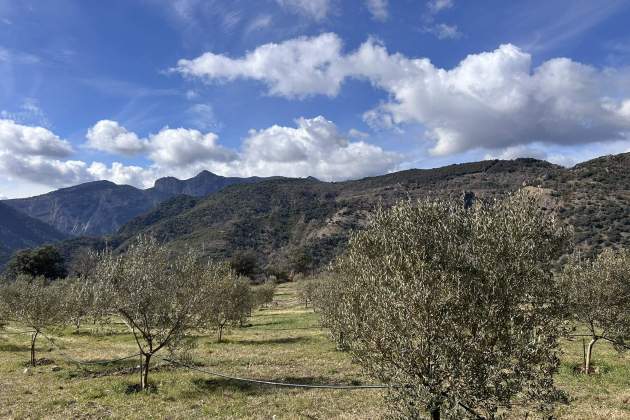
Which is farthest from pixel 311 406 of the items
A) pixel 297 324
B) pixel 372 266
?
pixel 297 324

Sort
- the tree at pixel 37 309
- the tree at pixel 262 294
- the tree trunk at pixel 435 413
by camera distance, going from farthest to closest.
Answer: the tree at pixel 262 294
the tree at pixel 37 309
the tree trunk at pixel 435 413

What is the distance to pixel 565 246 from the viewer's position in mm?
18641

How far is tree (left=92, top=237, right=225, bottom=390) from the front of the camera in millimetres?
27156

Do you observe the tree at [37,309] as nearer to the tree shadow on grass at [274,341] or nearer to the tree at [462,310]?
the tree shadow on grass at [274,341]

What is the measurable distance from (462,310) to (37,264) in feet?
516

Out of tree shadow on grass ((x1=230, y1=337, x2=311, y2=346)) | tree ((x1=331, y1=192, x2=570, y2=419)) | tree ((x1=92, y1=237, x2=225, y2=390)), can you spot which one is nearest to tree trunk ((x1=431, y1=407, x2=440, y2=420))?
tree ((x1=331, y1=192, x2=570, y2=419))

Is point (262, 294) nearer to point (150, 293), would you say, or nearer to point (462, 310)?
point (150, 293)

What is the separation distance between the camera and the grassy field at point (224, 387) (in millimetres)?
22884

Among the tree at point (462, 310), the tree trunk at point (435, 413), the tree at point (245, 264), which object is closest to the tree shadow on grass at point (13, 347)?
the tree at point (462, 310)

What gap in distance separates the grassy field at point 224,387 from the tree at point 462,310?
935 cm

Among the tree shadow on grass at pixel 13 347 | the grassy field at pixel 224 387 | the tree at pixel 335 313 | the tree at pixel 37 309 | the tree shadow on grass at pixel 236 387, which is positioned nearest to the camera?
the tree at pixel 335 313

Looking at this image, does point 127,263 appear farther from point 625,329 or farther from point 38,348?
point 625,329

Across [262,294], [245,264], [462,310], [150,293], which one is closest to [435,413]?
[462,310]

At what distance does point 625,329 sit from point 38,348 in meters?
56.6
